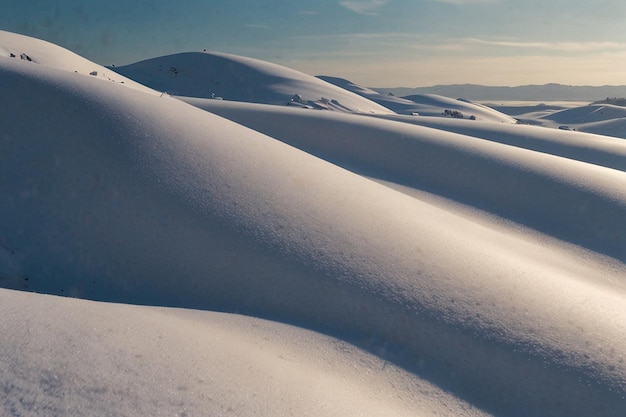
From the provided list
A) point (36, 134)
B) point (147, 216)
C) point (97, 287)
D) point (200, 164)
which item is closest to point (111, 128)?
point (36, 134)

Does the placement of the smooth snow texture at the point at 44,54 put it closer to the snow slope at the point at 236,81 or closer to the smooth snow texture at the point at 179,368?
the snow slope at the point at 236,81

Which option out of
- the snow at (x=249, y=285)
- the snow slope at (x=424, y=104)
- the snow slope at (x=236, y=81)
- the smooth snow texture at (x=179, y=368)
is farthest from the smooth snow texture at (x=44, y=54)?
the snow slope at (x=424, y=104)

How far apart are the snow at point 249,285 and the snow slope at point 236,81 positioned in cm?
1942

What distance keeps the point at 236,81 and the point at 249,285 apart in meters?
26.7

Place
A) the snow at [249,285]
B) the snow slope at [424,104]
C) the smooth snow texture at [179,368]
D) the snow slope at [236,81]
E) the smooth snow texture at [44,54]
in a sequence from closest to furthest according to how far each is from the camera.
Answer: the smooth snow texture at [179,368]
the snow at [249,285]
the smooth snow texture at [44,54]
the snow slope at [236,81]
the snow slope at [424,104]

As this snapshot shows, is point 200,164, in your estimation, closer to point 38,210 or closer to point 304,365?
point 38,210

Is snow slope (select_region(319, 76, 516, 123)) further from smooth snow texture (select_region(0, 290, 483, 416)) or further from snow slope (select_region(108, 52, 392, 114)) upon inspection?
smooth snow texture (select_region(0, 290, 483, 416))

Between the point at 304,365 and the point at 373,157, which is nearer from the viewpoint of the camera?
the point at 304,365

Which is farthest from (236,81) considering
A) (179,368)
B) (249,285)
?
(179,368)

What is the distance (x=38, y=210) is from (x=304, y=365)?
236cm

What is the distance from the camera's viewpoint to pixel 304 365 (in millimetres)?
2703

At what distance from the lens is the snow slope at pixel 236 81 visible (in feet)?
87.4

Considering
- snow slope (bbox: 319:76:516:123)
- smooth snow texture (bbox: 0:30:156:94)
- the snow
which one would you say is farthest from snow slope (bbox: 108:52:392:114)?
the snow

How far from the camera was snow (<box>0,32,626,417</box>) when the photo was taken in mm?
2266
